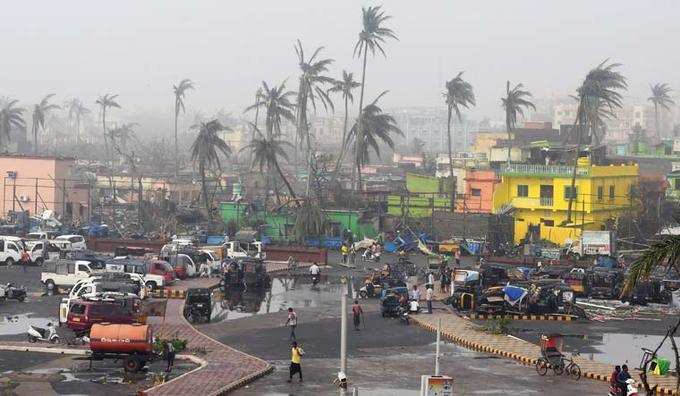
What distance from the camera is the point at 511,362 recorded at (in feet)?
101

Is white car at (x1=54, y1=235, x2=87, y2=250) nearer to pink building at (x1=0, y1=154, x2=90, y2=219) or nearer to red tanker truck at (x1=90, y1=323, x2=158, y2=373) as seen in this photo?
pink building at (x1=0, y1=154, x2=90, y2=219)

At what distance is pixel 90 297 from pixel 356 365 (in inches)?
343

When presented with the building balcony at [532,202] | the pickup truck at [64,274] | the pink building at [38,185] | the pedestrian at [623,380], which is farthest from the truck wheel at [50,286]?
the building balcony at [532,202]

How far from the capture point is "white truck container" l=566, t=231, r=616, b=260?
57656 millimetres

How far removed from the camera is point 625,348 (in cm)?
3403

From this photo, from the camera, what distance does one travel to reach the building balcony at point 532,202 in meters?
68.9

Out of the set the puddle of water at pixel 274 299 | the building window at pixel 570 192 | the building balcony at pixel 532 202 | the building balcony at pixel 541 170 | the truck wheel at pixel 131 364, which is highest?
the building balcony at pixel 541 170

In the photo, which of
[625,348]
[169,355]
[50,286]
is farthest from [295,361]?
[50,286]

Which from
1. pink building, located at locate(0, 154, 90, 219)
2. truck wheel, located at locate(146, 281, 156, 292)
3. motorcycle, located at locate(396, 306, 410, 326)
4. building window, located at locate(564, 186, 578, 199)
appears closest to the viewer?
motorcycle, located at locate(396, 306, 410, 326)

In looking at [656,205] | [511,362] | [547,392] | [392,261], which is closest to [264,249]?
[392,261]

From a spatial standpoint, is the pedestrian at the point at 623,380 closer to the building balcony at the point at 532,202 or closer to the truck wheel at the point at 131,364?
the truck wheel at the point at 131,364

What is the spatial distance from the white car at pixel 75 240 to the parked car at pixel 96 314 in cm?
2366

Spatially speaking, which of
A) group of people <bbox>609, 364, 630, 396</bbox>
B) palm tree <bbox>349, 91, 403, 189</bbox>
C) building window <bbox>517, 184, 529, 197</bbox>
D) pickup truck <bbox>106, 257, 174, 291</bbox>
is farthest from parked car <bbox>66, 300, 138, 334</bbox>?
palm tree <bbox>349, 91, 403, 189</bbox>

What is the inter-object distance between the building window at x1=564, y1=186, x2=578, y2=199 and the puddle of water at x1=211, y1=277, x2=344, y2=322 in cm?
2282
